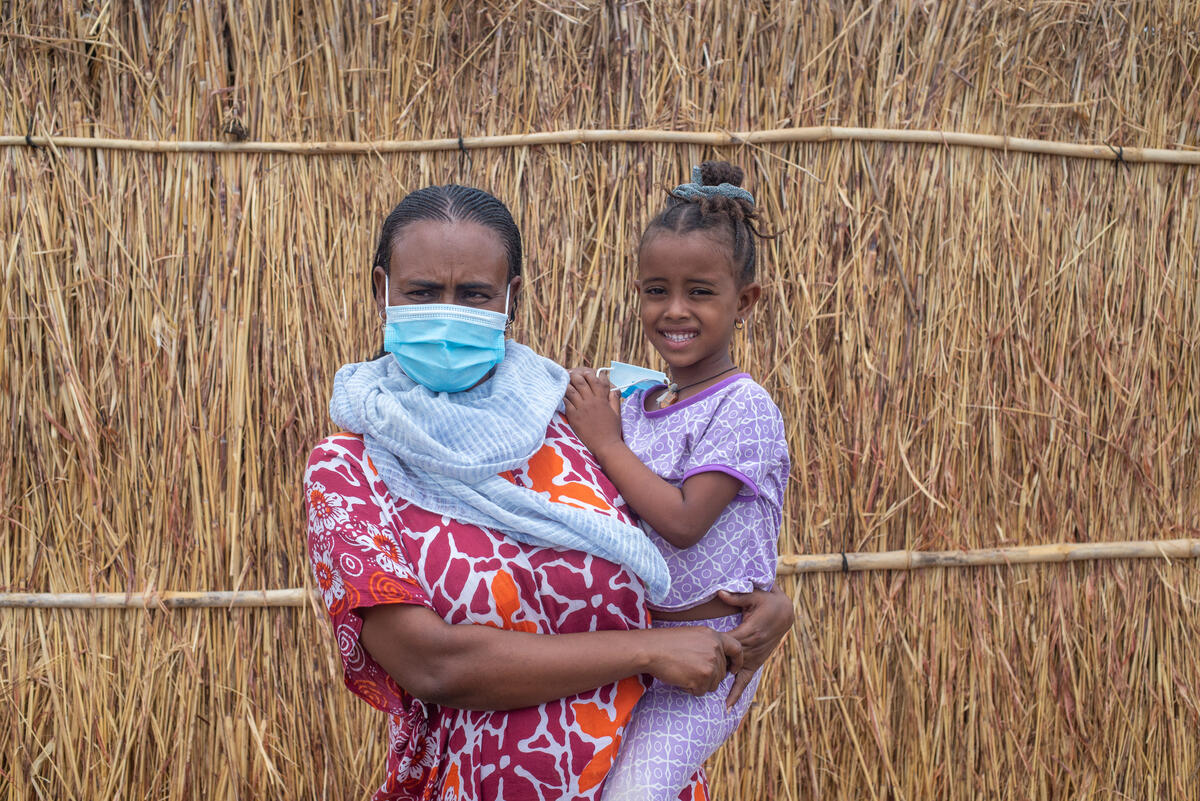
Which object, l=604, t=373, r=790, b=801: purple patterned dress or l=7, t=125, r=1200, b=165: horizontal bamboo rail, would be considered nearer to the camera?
l=604, t=373, r=790, b=801: purple patterned dress

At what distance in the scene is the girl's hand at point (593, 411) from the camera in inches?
69.1

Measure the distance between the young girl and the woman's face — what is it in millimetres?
286

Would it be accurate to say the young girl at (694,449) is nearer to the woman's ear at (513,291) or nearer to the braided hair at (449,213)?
the woman's ear at (513,291)

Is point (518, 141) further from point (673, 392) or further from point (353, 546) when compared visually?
point (353, 546)

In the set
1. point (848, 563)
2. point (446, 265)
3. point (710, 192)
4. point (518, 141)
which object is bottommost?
point (848, 563)

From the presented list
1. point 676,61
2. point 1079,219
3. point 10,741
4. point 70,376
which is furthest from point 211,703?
point 1079,219

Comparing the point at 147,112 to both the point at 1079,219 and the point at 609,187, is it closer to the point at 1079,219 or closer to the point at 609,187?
the point at 609,187

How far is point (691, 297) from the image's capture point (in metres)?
1.94

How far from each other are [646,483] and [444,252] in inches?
21.2

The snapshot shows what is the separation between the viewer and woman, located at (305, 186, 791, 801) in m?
1.45

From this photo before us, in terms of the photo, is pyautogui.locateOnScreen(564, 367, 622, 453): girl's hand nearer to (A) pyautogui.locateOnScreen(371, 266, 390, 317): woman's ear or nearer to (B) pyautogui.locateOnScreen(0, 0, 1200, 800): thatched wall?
(A) pyautogui.locateOnScreen(371, 266, 390, 317): woman's ear

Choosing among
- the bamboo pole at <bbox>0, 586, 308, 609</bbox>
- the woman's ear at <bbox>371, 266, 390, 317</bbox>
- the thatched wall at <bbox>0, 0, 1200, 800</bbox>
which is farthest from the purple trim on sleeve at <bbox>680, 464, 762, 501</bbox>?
the bamboo pole at <bbox>0, 586, 308, 609</bbox>

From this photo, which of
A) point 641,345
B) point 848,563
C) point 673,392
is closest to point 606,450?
point 673,392

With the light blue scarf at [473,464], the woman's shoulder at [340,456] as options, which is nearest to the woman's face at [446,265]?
the light blue scarf at [473,464]
